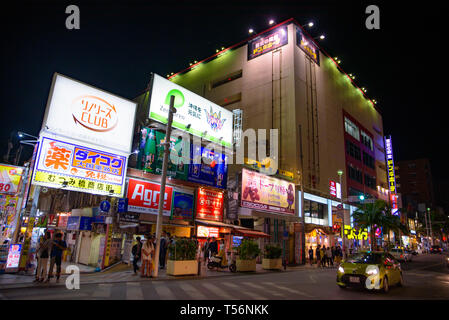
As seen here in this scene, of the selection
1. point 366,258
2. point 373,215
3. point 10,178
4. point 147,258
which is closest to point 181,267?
point 147,258

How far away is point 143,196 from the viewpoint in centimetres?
1884

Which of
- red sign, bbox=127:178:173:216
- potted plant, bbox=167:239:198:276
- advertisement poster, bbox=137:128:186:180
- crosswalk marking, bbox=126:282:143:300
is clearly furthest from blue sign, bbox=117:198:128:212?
crosswalk marking, bbox=126:282:143:300

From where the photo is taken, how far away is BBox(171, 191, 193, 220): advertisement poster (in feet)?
67.8

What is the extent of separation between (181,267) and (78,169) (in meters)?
7.42

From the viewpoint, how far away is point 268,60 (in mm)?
39719

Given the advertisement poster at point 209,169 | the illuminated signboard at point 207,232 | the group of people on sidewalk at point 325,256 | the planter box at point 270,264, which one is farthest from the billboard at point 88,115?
the group of people on sidewalk at point 325,256

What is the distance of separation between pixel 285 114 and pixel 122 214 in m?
24.6

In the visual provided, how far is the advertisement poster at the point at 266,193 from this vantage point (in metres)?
25.6

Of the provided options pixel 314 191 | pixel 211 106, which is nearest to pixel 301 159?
pixel 314 191

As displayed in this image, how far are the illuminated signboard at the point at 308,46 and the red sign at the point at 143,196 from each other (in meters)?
28.8

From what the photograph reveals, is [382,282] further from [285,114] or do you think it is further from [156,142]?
[285,114]

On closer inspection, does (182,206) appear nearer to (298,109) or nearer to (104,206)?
(104,206)

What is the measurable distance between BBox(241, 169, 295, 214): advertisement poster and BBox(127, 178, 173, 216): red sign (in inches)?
315

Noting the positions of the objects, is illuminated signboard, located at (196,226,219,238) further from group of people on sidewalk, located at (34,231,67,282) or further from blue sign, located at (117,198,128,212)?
group of people on sidewalk, located at (34,231,67,282)
